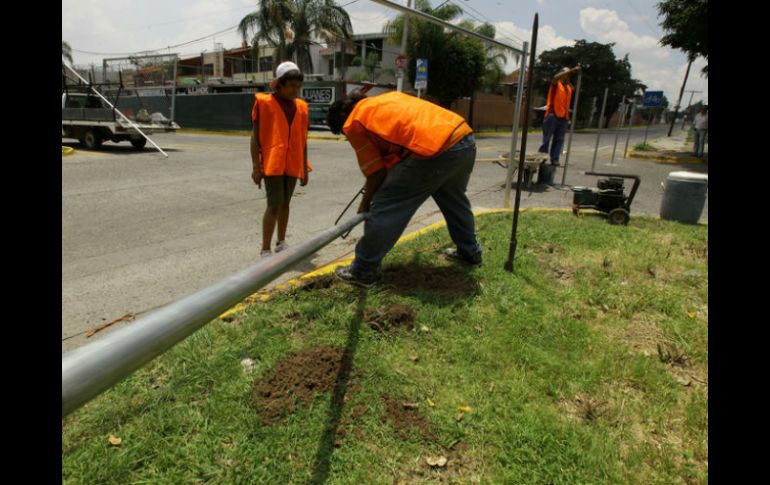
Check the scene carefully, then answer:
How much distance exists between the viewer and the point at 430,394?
8.19ft

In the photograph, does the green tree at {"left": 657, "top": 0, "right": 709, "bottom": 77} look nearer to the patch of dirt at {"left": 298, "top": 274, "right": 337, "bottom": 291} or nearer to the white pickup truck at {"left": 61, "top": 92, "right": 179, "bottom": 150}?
the patch of dirt at {"left": 298, "top": 274, "right": 337, "bottom": 291}

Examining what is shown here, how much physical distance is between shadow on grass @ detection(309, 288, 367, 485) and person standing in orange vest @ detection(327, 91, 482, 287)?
2.18 ft

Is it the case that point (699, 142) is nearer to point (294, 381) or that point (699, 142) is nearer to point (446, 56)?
point (446, 56)

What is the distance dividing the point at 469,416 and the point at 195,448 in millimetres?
1310

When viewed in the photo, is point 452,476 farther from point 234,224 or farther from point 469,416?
point 234,224

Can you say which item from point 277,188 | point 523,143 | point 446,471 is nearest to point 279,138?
point 277,188

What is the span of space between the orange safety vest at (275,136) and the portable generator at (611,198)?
409 cm

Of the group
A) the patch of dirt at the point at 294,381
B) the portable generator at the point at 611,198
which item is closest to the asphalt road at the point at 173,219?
the portable generator at the point at 611,198

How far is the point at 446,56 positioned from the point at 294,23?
382 inches

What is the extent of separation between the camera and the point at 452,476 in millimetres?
2008

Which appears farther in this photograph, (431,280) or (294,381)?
(431,280)

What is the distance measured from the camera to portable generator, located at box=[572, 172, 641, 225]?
241 inches

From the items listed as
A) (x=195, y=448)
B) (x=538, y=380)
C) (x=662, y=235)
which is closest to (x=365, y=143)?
(x=538, y=380)

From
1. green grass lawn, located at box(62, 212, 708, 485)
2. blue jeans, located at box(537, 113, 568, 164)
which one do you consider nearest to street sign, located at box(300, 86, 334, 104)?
blue jeans, located at box(537, 113, 568, 164)
